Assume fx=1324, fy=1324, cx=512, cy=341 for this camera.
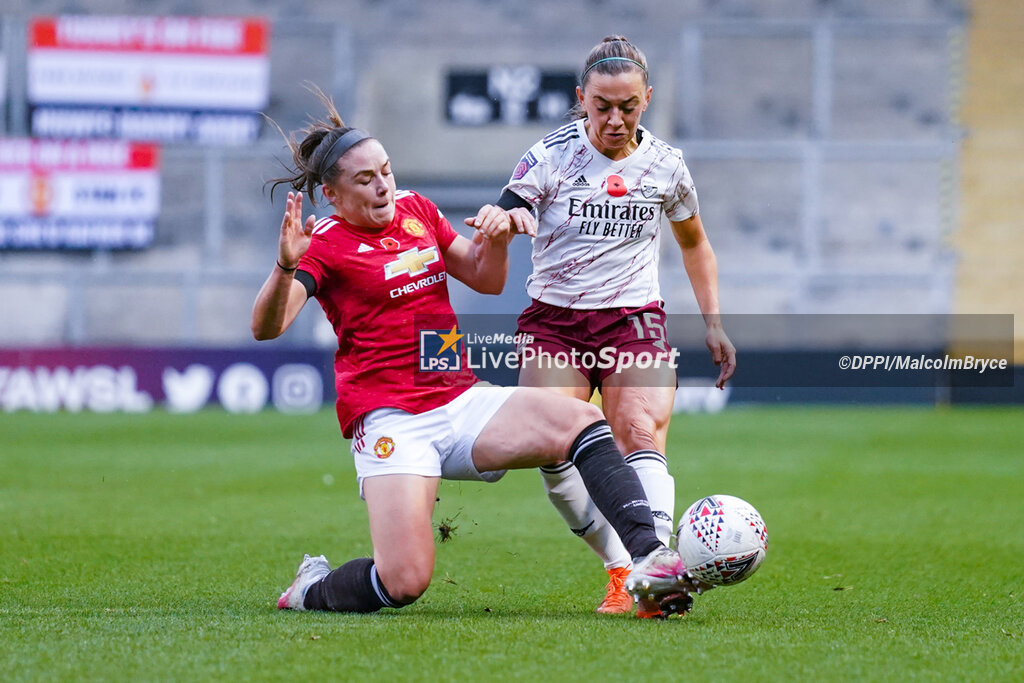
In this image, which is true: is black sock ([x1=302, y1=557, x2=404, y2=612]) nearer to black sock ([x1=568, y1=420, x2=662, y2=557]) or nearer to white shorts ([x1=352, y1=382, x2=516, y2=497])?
white shorts ([x1=352, y1=382, x2=516, y2=497])

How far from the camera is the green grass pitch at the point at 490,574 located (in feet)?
11.0

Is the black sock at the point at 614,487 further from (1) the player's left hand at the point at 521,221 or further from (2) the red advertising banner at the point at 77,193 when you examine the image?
(2) the red advertising banner at the point at 77,193

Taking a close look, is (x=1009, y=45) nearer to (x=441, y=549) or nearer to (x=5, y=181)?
(x=5, y=181)

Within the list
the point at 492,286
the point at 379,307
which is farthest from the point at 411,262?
the point at 492,286

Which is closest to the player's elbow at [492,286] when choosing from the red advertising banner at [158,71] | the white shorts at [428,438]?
the white shorts at [428,438]

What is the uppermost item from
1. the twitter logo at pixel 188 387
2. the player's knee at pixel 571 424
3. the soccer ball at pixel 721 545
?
the player's knee at pixel 571 424

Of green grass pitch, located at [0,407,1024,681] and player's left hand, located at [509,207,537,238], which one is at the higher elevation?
player's left hand, located at [509,207,537,238]

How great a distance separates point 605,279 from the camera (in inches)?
184

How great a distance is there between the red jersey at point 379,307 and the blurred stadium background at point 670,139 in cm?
1200

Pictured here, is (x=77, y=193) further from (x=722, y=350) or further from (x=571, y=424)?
(x=571, y=424)

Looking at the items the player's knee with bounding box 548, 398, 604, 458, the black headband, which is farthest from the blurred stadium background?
the player's knee with bounding box 548, 398, 604, 458

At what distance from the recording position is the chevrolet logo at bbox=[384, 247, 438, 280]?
4.42 metres

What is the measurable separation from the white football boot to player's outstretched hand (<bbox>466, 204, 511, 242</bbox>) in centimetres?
124

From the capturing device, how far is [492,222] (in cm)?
425
